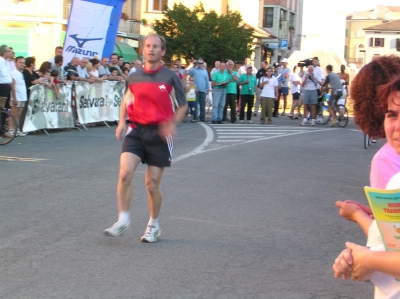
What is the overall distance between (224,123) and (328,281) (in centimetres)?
1766

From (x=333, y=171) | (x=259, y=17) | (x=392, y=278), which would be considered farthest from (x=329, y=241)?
(x=259, y=17)

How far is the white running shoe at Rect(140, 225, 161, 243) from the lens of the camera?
6680mm

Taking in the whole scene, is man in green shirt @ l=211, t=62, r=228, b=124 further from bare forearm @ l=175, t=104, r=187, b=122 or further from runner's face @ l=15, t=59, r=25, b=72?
bare forearm @ l=175, t=104, r=187, b=122

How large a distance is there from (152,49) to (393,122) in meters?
4.16

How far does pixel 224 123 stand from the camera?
23.2 metres

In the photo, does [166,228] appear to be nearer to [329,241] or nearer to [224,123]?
[329,241]

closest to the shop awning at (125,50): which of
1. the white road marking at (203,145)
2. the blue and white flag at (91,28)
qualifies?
the blue and white flag at (91,28)

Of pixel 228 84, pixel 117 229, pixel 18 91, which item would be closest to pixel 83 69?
pixel 18 91

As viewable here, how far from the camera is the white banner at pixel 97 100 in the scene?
741 inches

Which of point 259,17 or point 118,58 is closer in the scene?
point 118,58

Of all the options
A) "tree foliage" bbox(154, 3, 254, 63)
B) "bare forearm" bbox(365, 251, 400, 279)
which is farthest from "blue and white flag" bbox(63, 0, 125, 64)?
"tree foliage" bbox(154, 3, 254, 63)

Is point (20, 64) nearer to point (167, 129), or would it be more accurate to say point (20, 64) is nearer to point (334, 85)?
point (334, 85)

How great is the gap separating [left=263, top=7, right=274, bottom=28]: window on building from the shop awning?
27.3 metres

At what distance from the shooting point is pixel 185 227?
7.35 m
